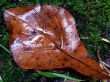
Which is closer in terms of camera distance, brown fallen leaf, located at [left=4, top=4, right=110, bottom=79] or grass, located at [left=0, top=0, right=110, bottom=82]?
brown fallen leaf, located at [left=4, top=4, right=110, bottom=79]

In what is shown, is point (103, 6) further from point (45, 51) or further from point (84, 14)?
point (45, 51)

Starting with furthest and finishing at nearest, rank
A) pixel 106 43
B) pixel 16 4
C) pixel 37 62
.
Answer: pixel 106 43, pixel 16 4, pixel 37 62

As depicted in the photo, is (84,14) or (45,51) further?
(84,14)

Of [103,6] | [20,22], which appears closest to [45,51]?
[20,22]

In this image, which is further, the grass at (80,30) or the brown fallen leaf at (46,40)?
the grass at (80,30)

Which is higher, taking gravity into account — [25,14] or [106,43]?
[25,14]

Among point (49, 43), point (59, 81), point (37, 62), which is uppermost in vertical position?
point (49, 43)
